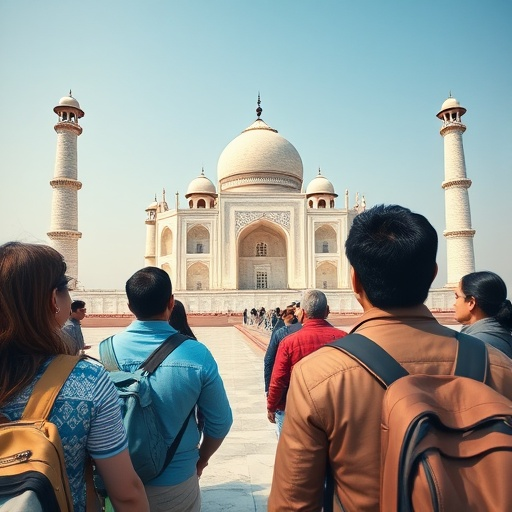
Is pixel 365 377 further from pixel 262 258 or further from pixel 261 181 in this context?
pixel 261 181

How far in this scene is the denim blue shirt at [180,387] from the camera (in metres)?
1.63

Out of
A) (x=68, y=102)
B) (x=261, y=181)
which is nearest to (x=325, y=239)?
Result: (x=261, y=181)

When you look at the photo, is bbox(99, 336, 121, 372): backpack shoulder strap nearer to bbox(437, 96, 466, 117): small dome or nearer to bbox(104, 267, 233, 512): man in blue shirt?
bbox(104, 267, 233, 512): man in blue shirt

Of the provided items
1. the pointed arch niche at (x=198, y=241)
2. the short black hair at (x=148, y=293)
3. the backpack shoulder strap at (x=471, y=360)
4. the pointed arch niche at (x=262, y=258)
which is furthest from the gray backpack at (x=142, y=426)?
the pointed arch niche at (x=262, y=258)

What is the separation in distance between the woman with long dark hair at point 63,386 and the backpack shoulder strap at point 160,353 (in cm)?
46

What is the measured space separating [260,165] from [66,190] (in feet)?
37.1

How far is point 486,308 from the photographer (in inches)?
90.4

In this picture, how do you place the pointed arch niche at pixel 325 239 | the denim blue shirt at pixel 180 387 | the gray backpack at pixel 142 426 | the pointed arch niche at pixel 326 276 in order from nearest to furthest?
1. the gray backpack at pixel 142 426
2. the denim blue shirt at pixel 180 387
3. the pointed arch niche at pixel 326 276
4. the pointed arch niche at pixel 325 239

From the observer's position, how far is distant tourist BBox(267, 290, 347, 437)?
2477mm

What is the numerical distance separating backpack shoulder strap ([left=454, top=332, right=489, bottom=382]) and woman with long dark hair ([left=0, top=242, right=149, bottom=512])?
0.79 metres

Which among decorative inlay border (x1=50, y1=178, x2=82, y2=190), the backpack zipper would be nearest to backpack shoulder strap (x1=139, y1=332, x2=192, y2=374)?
the backpack zipper

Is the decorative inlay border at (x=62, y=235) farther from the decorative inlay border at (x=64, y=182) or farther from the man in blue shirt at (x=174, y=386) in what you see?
the man in blue shirt at (x=174, y=386)

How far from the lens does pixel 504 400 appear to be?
0.88 m

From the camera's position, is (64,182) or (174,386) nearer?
(174,386)
